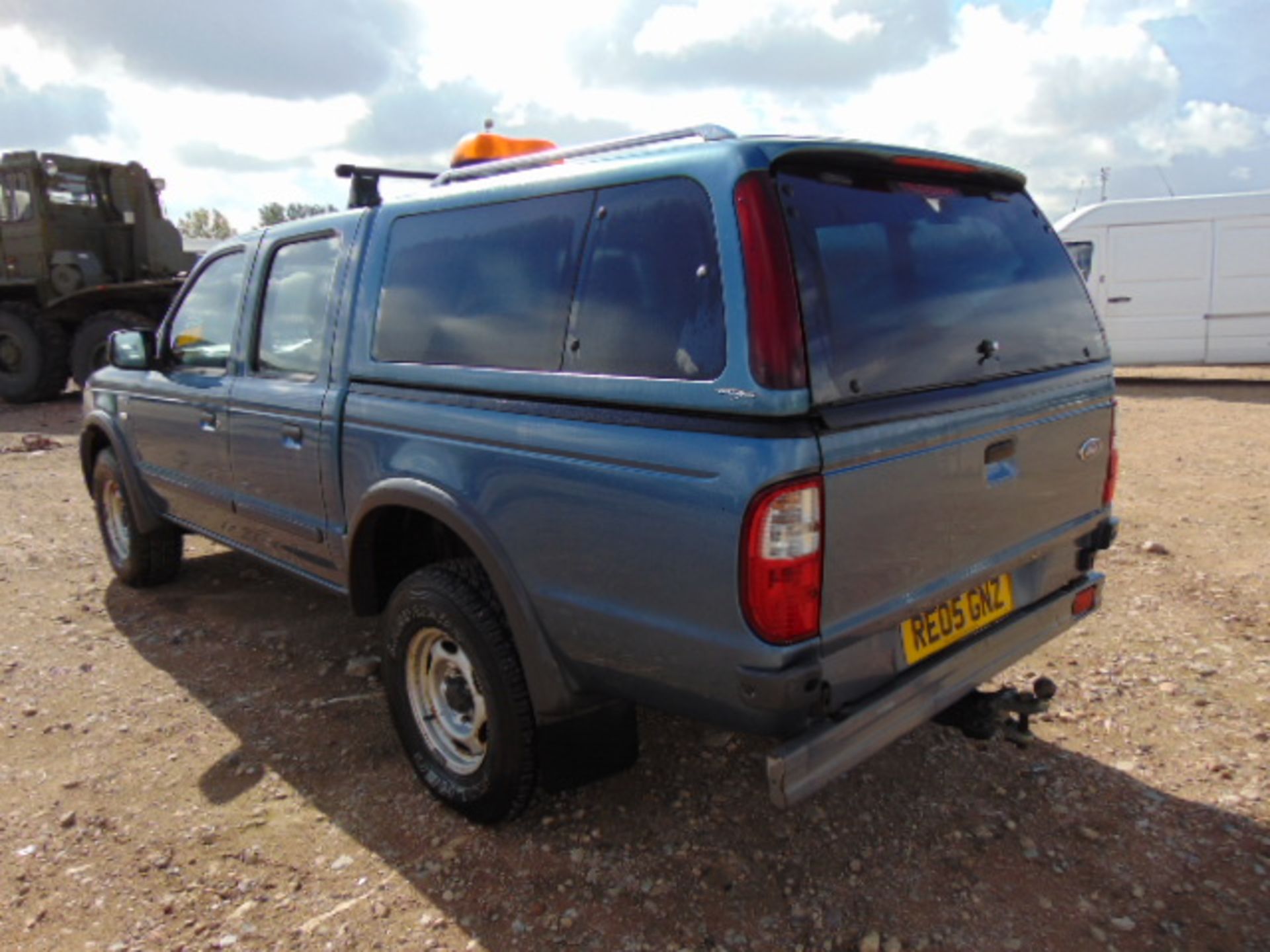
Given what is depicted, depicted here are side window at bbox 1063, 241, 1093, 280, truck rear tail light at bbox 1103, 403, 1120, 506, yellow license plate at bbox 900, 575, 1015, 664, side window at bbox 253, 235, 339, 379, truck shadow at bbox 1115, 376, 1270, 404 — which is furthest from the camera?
side window at bbox 1063, 241, 1093, 280

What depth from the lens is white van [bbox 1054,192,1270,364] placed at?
36.6 ft

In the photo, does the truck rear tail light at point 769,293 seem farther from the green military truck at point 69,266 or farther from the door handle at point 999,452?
the green military truck at point 69,266

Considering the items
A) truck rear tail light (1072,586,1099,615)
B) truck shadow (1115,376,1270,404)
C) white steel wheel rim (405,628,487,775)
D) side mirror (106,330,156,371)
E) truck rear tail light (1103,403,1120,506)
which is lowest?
truck shadow (1115,376,1270,404)

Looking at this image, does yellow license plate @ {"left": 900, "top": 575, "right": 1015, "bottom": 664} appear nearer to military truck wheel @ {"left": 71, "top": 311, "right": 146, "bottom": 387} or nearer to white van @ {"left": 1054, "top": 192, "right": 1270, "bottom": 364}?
white van @ {"left": 1054, "top": 192, "right": 1270, "bottom": 364}

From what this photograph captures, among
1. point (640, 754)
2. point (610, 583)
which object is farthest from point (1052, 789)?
point (610, 583)

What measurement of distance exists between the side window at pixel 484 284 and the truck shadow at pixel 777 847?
1.42m

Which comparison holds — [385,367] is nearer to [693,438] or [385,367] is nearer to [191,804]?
[693,438]

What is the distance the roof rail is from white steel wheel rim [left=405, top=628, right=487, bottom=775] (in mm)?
1459

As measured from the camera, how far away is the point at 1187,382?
1209 cm

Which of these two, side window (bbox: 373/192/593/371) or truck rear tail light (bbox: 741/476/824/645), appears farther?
side window (bbox: 373/192/593/371)

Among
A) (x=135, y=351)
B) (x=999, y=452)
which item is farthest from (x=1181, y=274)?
(x=135, y=351)

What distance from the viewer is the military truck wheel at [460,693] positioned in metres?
2.52

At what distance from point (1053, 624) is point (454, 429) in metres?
1.85

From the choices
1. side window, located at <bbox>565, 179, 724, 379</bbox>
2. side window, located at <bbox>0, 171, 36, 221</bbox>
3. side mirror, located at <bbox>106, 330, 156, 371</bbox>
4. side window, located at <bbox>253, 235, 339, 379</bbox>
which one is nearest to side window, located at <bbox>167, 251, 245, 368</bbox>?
side mirror, located at <bbox>106, 330, 156, 371</bbox>
